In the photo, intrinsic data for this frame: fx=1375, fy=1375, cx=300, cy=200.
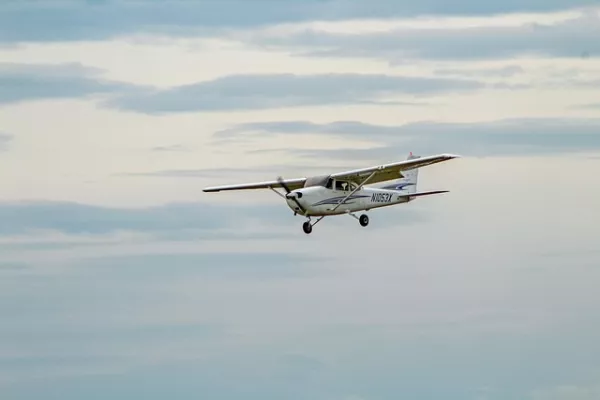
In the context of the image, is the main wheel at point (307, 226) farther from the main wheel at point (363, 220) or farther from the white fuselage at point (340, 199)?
the main wheel at point (363, 220)

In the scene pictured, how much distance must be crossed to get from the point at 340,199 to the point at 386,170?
11.4ft

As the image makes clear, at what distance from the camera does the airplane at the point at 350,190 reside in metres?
78.8

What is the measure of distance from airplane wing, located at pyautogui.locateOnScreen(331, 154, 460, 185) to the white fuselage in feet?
2.58

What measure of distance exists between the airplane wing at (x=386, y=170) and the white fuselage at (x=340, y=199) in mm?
785

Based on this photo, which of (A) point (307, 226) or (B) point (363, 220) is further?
(B) point (363, 220)

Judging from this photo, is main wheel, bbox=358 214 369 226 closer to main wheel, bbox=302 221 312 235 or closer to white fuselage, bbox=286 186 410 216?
white fuselage, bbox=286 186 410 216

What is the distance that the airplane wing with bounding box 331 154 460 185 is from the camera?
79.6m

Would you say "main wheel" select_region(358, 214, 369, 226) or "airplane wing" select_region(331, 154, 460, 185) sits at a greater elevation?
"airplane wing" select_region(331, 154, 460, 185)

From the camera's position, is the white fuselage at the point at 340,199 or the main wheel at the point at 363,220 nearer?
the white fuselage at the point at 340,199

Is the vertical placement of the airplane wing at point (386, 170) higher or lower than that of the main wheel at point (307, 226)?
higher

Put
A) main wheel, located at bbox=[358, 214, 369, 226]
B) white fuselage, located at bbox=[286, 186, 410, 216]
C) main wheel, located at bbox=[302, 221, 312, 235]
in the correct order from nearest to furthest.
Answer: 1. white fuselage, located at bbox=[286, 186, 410, 216]
2. main wheel, located at bbox=[302, 221, 312, 235]
3. main wheel, located at bbox=[358, 214, 369, 226]

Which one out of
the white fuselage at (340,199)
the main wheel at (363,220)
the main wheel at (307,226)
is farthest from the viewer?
the main wheel at (363,220)

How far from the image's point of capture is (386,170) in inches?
3233

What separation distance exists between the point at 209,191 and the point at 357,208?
12.1 m
